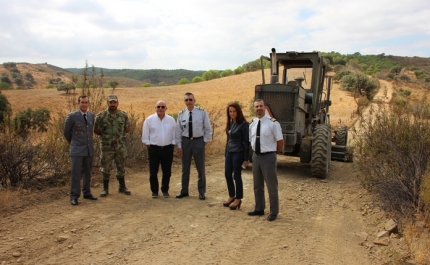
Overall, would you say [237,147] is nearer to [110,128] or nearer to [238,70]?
[110,128]

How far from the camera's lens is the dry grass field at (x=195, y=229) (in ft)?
13.5

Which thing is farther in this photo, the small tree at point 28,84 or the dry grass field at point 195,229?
the small tree at point 28,84

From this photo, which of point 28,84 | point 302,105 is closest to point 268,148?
point 302,105

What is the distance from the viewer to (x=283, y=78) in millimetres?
A: 9539

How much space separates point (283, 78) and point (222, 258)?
6.34m

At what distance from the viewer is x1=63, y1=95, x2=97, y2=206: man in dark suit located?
5.84 m

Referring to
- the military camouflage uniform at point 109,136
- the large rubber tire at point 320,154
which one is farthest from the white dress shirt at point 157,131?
the large rubber tire at point 320,154

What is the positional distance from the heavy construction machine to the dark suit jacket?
12.1 ft

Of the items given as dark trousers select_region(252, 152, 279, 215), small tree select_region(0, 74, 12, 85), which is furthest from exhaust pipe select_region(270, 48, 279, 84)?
small tree select_region(0, 74, 12, 85)

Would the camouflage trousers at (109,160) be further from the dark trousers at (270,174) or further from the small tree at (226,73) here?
the small tree at (226,73)

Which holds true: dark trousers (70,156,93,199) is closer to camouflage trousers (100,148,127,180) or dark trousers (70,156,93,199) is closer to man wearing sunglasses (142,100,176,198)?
camouflage trousers (100,148,127,180)

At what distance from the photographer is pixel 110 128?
6.31 metres

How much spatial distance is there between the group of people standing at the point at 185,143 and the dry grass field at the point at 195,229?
266 mm

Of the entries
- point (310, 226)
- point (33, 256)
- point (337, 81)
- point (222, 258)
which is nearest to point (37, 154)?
point (33, 256)
